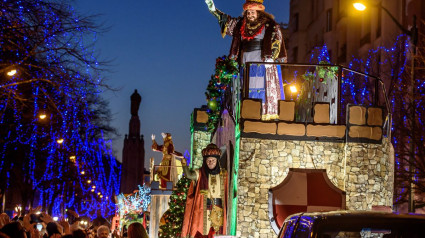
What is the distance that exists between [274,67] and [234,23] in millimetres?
1930

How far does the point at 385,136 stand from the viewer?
1645cm

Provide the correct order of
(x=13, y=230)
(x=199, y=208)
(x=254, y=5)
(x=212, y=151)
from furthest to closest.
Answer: (x=254, y=5) → (x=199, y=208) → (x=212, y=151) → (x=13, y=230)

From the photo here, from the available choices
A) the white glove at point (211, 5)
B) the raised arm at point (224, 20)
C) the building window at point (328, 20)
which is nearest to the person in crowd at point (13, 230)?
the raised arm at point (224, 20)

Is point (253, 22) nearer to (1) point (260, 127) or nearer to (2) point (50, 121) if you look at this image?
(1) point (260, 127)

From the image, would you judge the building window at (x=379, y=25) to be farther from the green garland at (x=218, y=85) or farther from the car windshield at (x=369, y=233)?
the car windshield at (x=369, y=233)

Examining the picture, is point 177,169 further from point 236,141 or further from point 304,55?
point 304,55

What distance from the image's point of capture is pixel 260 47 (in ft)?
57.6

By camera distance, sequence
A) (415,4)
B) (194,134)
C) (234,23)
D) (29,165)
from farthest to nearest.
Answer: (29,165) → (415,4) → (194,134) → (234,23)

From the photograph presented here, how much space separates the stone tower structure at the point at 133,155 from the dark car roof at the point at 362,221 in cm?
10752

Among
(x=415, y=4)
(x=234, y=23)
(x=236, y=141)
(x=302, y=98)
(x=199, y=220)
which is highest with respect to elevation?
(x=415, y=4)

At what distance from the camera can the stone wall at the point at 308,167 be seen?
15.2 metres

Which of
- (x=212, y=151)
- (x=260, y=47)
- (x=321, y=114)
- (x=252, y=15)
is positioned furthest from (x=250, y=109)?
(x=252, y=15)

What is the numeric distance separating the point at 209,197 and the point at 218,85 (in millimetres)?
5124

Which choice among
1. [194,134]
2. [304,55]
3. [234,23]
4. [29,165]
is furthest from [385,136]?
[304,55]
